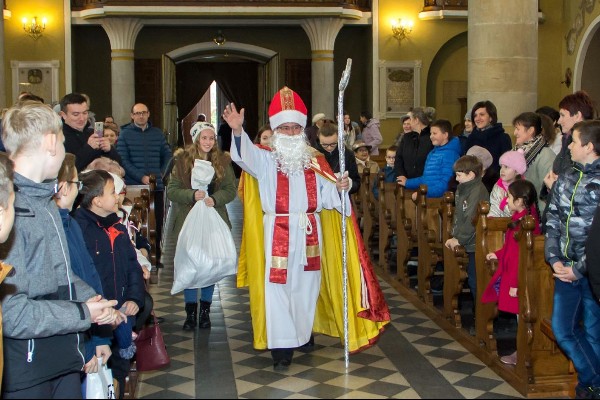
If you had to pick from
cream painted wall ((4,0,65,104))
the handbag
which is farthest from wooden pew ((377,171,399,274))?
cream painted wall ((4,0,65,104))

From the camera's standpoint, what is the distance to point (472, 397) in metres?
5.39

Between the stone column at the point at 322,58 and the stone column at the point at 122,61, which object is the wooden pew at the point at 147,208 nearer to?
the stone column at the point at 122,61

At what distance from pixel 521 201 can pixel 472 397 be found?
1.40 m

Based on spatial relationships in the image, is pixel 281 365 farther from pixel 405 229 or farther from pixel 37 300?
pixel 37 300

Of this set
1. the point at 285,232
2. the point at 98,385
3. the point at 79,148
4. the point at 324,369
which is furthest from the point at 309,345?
the point at 98,385

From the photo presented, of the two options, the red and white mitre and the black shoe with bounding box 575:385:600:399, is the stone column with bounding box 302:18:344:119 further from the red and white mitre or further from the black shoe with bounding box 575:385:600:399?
the black shoe with bounding box 575:385:600:399

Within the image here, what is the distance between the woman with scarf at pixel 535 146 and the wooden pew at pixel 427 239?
1.04 meters

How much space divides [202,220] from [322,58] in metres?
11.7

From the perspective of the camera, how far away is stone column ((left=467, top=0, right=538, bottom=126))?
9602 millimetres

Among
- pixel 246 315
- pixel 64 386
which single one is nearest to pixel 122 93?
pixel 246 315

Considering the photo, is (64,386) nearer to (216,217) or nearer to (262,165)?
(262,165)

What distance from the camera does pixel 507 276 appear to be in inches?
230

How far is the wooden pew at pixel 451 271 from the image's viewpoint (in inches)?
271

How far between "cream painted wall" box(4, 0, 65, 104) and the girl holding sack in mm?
11844
